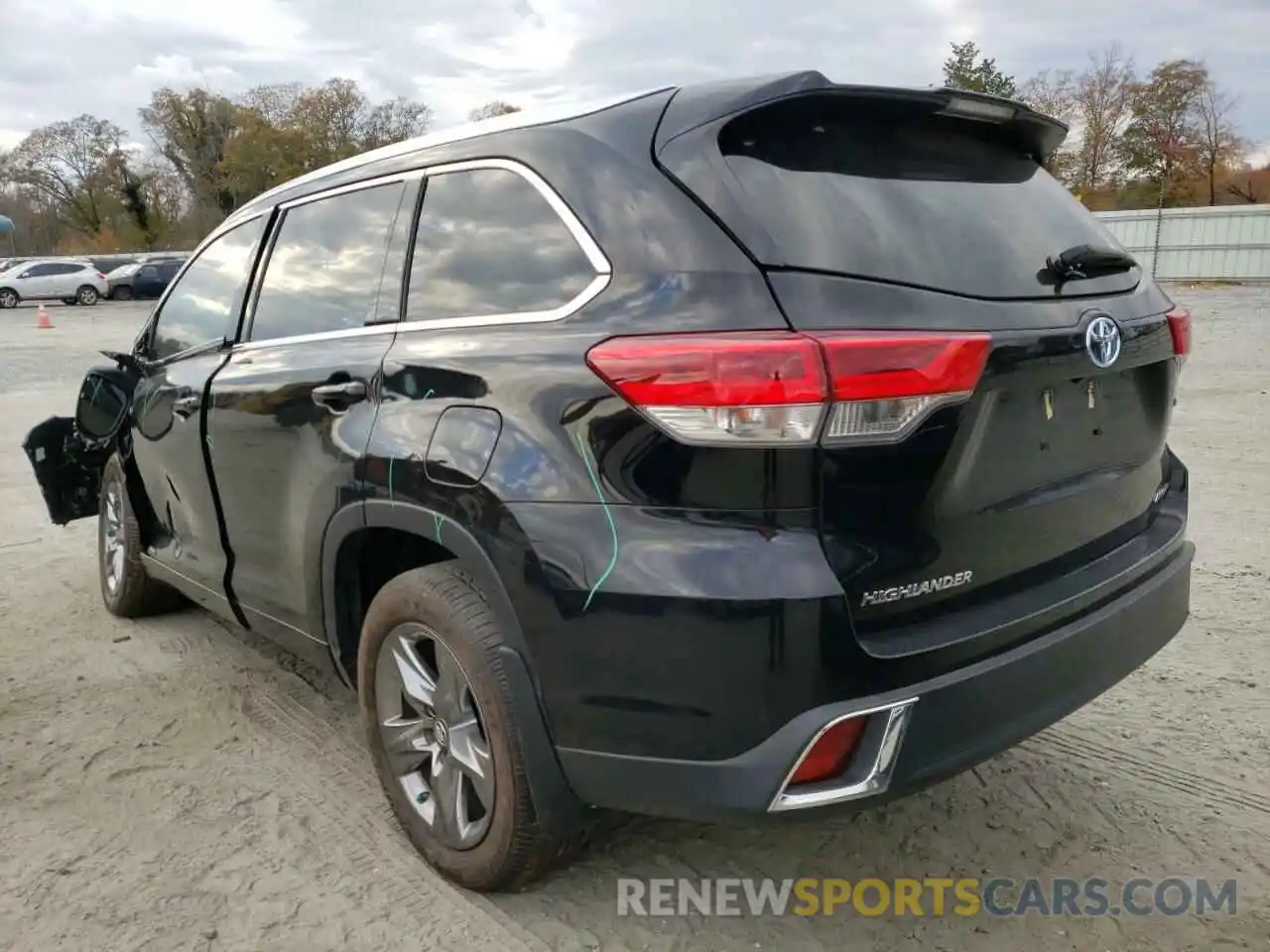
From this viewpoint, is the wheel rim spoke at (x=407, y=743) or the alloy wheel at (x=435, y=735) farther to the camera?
the wheel rim spoke at (x=407, y=743)

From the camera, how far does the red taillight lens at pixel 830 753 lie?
77.7 inches

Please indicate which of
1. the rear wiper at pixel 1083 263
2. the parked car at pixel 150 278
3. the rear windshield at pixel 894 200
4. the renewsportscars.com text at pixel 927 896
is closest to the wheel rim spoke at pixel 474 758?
the renewsportscars.com text at pixel 927 896

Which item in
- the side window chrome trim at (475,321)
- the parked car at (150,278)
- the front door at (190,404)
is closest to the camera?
the side window chrome trim at (475,321)

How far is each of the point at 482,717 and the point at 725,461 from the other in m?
0.87

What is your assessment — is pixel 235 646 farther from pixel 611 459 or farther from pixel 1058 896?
pixel 1058 896

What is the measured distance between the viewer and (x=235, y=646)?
4.35 m

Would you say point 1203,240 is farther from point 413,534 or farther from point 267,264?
point 413,534

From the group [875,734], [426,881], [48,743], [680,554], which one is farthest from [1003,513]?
[48,743]

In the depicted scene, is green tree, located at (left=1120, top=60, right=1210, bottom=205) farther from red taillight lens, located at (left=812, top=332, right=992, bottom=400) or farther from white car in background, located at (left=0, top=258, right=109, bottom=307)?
red taillight lens, located at (left=812, top=332, right=992, bottom=400)

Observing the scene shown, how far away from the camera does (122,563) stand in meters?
4.53

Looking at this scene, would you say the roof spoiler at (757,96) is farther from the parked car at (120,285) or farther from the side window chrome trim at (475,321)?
the parked car at (120,285)

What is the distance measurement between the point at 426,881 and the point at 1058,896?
1584mm

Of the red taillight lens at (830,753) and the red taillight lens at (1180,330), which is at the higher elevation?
the red taillight lens at (1180,330)

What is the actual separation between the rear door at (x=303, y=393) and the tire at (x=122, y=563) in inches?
47.6
